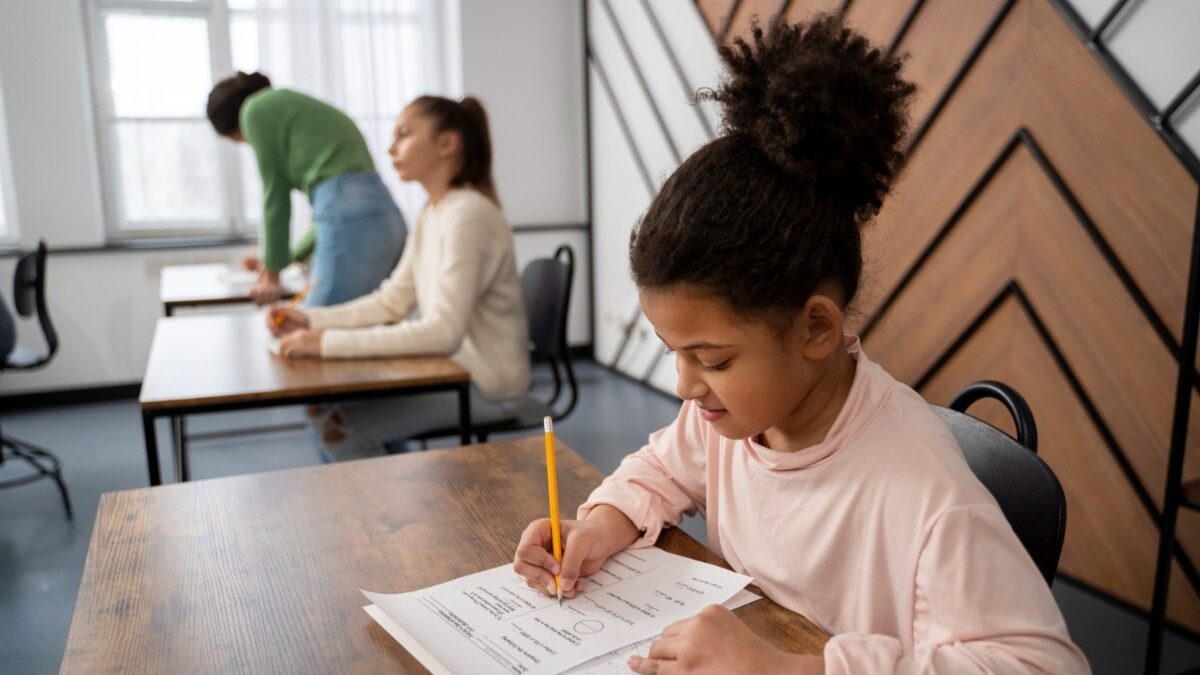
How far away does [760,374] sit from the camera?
817 millimetres

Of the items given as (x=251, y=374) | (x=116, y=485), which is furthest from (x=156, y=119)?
(x=251, y=374)

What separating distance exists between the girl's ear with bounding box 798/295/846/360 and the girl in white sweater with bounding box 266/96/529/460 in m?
1.35

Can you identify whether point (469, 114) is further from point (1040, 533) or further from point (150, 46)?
point (150, 46)

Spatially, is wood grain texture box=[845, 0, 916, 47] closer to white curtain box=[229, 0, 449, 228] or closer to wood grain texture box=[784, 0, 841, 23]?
wood grain texture box=[784, 0, 841, 23]

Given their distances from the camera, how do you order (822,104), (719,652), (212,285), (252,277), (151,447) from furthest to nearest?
1. (252,277)
2. (212,285)
3. (151,447)
4. (822,104)
5. (719,652)

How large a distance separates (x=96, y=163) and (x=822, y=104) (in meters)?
4.54

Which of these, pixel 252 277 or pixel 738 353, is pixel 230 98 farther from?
pixel 738 353

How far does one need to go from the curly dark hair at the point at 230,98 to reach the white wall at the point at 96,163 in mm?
1824

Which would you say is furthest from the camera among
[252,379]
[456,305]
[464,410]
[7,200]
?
[7,200]

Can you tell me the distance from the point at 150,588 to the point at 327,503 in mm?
258

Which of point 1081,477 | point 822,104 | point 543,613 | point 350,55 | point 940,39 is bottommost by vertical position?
point 1081,477

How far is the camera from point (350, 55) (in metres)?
4.61

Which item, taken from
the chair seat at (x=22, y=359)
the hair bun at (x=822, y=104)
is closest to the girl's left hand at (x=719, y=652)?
the hair bun at (x=822, y=104)

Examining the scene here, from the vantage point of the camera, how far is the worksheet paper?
76 centimetres
